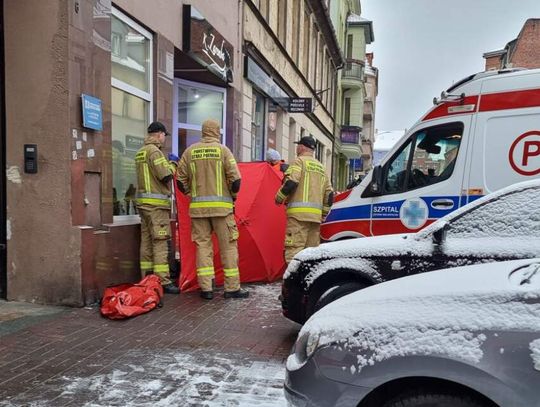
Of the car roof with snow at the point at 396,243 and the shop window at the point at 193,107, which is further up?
the shop window at the point at 193,107

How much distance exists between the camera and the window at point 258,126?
12.6m

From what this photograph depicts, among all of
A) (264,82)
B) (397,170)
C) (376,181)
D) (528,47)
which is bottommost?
(376,181)

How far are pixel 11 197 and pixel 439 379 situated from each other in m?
4.92

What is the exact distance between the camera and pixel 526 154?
211 inches

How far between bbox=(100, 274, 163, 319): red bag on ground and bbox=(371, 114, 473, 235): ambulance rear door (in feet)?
8.41

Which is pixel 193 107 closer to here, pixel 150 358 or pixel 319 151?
pixel 150 358

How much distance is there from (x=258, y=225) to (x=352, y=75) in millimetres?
31265

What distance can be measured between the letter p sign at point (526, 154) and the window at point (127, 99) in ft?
15.2

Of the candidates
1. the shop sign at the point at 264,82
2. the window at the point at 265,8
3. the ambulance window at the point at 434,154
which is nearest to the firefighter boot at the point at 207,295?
the ambulance window at the point at 434,154

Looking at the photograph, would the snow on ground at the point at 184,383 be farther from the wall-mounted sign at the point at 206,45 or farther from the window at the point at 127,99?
the wall-mounted sign at the point at 206,45

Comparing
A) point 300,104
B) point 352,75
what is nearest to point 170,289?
point 300,104

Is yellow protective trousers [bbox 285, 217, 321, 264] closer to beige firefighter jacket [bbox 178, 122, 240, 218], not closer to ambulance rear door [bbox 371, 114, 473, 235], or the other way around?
beige firefighter jacket [bbox 178, 122, 240, 218]

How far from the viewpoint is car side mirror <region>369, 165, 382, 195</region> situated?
19.7 ft

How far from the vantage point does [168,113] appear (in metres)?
7.82
